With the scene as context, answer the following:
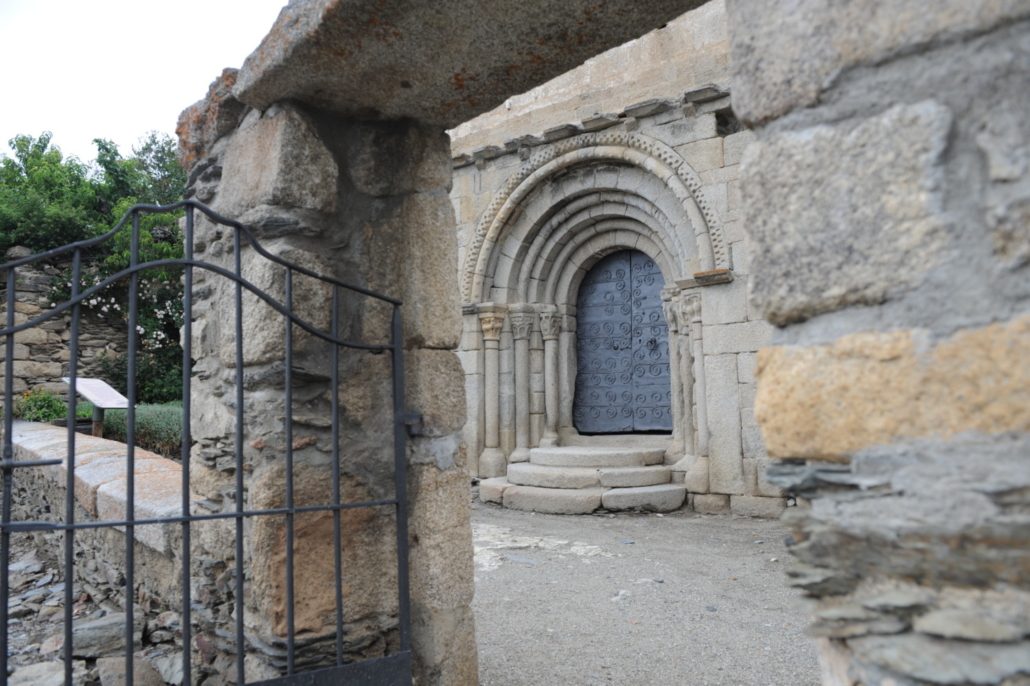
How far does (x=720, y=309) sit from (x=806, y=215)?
217 inches

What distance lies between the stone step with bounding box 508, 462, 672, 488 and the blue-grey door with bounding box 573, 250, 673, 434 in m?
1.02

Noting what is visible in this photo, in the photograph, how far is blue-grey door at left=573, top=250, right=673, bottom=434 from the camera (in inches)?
301

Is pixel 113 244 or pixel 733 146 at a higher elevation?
pixel 113 244

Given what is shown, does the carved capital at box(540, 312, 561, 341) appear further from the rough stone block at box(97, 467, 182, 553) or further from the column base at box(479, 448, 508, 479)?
the rough stone block at box(97, 467, 182, 553)

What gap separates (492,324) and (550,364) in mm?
813

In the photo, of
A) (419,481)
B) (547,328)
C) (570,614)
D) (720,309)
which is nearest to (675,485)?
(720,309)

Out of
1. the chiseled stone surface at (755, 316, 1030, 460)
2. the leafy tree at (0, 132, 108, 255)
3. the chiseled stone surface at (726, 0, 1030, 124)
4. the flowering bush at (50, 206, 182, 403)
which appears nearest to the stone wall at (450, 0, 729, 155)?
the chiseled stone surface at (726, 0, 1030, 124)

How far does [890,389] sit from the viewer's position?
91cm

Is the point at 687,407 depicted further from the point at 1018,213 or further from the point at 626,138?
the point at 1018,213

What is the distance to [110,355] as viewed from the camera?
37.6 ft

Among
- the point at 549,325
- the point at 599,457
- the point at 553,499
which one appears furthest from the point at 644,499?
the point at 549,325

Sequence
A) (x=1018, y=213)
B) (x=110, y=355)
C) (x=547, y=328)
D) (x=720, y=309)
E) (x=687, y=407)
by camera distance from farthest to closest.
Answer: (x=110, y=355), (x=547, y=328), (x=687, y=407), (x=720, y=309), (x=1018, y=213)

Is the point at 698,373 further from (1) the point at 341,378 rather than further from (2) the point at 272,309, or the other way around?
(2) the point at 272,309

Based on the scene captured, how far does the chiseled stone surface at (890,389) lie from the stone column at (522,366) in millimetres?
6754
